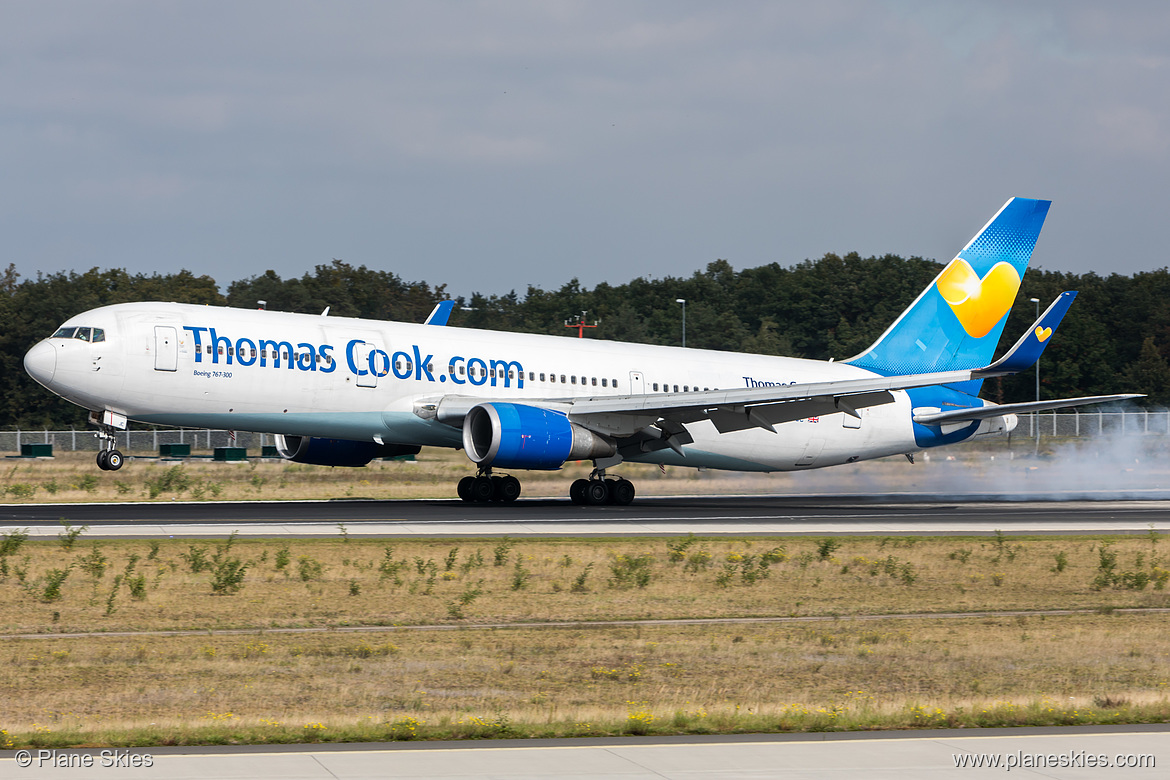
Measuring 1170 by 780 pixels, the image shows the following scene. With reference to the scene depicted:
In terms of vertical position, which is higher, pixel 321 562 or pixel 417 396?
pixel 417 396

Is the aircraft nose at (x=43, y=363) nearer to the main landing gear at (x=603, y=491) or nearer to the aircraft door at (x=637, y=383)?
the main landing gear at (x=603, y=491)

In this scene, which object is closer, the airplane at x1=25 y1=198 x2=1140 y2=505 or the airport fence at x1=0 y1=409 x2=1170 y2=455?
the airplane at x1=25 y1=198 x2=1140 y2=505

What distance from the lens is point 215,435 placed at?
70188 millimetres

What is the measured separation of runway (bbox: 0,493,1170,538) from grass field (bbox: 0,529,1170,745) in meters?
2.22

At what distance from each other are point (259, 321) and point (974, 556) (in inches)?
677

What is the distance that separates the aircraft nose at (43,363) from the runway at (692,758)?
2142 centimetres

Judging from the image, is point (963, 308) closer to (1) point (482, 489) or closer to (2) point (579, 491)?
(2) point (579, 491)

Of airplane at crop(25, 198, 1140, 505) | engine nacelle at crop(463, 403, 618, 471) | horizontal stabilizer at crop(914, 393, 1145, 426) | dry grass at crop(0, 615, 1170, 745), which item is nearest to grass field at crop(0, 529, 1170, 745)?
dry grass at crop(0, 615, 1170, 745)

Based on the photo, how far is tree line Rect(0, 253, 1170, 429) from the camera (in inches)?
3174

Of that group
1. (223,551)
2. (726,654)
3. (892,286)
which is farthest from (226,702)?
(892,286)

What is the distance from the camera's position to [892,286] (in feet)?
383

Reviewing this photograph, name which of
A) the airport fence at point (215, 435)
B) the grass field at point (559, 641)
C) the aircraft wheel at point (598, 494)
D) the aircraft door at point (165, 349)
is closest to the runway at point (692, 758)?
the grass field at point (559, 641)

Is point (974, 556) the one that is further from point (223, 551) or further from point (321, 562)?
point (223, 551)

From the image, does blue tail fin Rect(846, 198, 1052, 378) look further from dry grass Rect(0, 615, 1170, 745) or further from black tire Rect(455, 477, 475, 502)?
dry grass Rect(0, 615, 1170, 745)
